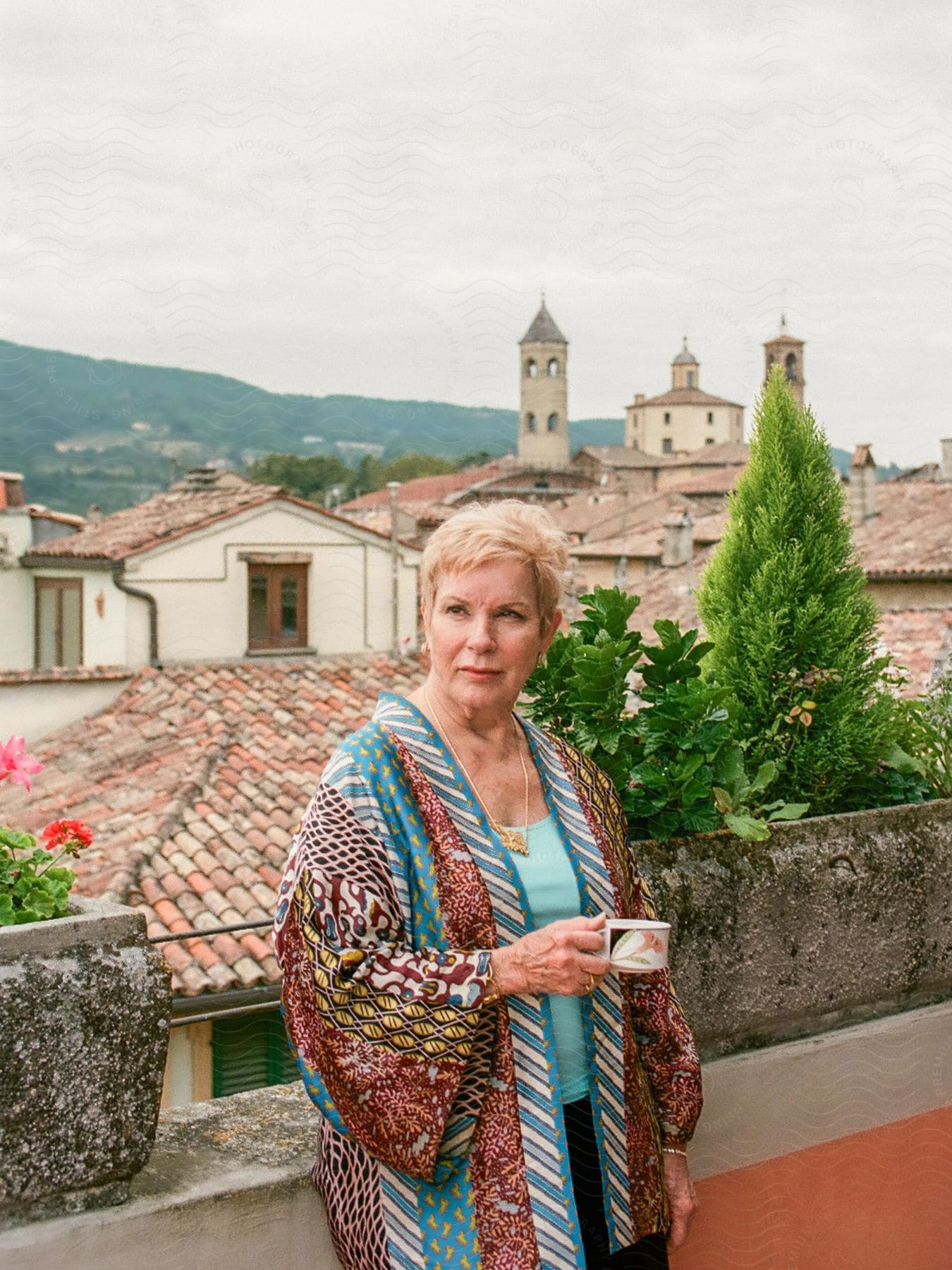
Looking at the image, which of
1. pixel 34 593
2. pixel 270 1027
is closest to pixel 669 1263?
pixel 270 1027

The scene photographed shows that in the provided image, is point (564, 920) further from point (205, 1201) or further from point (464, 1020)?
point (205, 1201)

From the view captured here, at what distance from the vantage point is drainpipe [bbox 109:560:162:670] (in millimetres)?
15273

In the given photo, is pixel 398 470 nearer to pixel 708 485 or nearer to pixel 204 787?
pixel 708 485

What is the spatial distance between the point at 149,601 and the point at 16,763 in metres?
13.9

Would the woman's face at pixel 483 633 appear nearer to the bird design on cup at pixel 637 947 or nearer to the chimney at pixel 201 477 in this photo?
the bird design on cup at pixel 637 947

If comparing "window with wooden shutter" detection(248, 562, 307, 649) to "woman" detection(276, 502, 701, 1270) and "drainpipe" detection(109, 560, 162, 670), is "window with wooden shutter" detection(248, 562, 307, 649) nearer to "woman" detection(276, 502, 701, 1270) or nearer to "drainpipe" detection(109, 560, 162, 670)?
"drainpipe" detection(109, 560, 162, 670)

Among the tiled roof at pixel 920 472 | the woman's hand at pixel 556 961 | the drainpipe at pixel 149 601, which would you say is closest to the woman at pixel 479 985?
the woman's hand at pixel 556 961

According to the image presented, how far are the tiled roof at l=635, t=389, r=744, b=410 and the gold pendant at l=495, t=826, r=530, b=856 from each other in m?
95.9

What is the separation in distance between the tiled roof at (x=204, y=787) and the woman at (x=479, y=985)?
20.0 ft

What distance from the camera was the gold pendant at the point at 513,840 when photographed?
5.54ft

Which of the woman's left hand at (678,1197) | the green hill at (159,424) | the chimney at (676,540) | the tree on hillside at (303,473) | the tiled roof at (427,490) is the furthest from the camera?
the tree on hillside at (303,473)

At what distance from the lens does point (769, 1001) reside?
2180 mm

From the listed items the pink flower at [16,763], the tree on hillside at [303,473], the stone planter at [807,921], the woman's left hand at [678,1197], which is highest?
the tree on hillside at [303,473]

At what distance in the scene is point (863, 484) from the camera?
81.9ft
